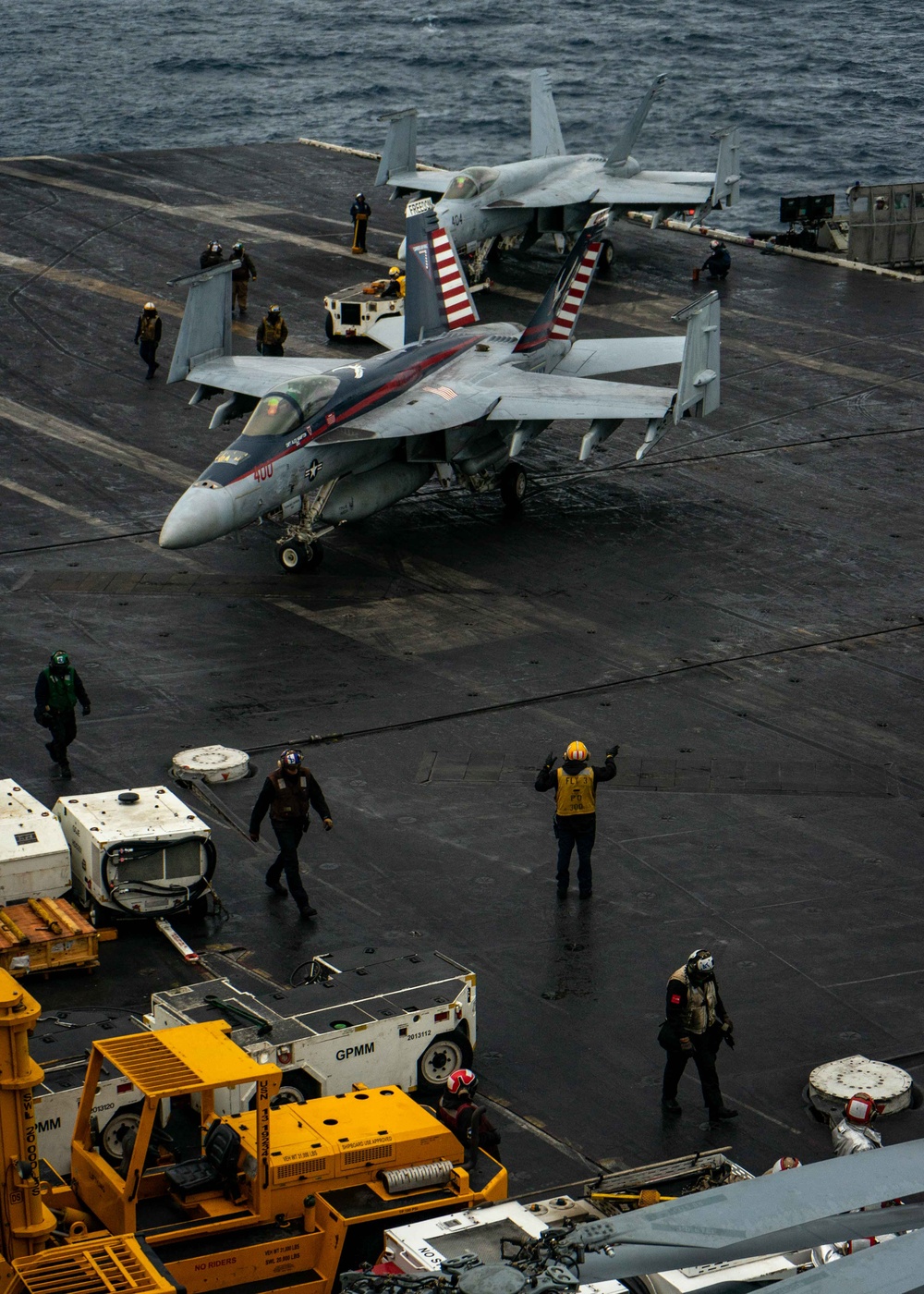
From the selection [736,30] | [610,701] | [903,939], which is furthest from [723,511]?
[736,30]

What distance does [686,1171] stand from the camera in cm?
1498

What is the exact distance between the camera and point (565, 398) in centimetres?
3303

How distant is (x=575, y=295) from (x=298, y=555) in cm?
849

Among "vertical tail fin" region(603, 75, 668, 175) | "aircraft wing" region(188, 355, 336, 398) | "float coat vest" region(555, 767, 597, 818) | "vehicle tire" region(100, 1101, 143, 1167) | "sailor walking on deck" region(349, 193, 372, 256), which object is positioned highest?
"vertical tail fin" region(603, 75, 668, 175)

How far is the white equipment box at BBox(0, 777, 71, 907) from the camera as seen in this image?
19.1 meters

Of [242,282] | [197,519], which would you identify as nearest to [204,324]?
[197,519]

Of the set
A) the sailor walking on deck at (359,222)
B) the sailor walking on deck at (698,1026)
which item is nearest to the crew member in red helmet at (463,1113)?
the sailor walking on deck at (698,1026)

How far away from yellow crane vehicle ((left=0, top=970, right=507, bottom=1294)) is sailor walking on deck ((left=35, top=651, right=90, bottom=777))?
30.9 ft

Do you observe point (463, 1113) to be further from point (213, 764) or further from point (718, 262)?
point (718, 262)

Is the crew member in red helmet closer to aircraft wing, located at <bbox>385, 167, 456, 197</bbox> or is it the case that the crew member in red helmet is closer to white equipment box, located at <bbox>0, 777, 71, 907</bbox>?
white equipment box, located at <bbox>0, 777, 71, 907</bbox>

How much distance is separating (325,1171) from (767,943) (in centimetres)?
759

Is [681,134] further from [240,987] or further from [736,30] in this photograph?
[240,987]

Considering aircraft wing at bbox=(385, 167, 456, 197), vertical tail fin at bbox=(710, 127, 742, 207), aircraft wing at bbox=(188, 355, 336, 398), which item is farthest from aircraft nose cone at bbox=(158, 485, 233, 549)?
vertical tail fin at bbox=(710, 127, 742, 207)

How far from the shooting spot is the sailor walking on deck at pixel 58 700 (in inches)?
915
